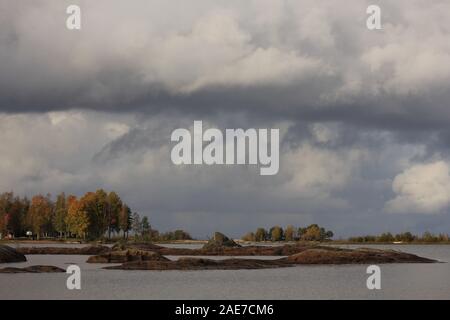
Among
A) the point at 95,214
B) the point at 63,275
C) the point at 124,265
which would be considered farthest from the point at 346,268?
the point at 95,214

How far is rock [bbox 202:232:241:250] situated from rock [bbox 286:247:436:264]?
3228 cm

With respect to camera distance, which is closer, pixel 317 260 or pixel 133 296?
pixel 133 296

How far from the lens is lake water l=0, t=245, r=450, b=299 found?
66.1m

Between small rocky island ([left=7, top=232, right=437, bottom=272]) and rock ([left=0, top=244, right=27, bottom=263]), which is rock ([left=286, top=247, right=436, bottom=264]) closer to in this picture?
small rocky island ([left=7, top=232, right=437, bottom=272])

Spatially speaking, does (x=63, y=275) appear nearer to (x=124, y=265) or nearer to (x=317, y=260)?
(x=124, y=265)

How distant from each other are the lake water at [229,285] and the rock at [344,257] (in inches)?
281

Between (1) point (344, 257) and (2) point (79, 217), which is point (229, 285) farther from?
(2) point (79, 217)

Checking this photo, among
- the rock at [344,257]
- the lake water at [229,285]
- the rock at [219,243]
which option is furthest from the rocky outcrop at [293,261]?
the rock at [219,243]

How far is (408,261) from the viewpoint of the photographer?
108 metres

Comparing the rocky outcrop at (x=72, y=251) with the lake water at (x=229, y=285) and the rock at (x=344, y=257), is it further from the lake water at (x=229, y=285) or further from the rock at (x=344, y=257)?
the rock at (x=344, y=257)

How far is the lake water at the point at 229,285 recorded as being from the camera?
66.1 metres
